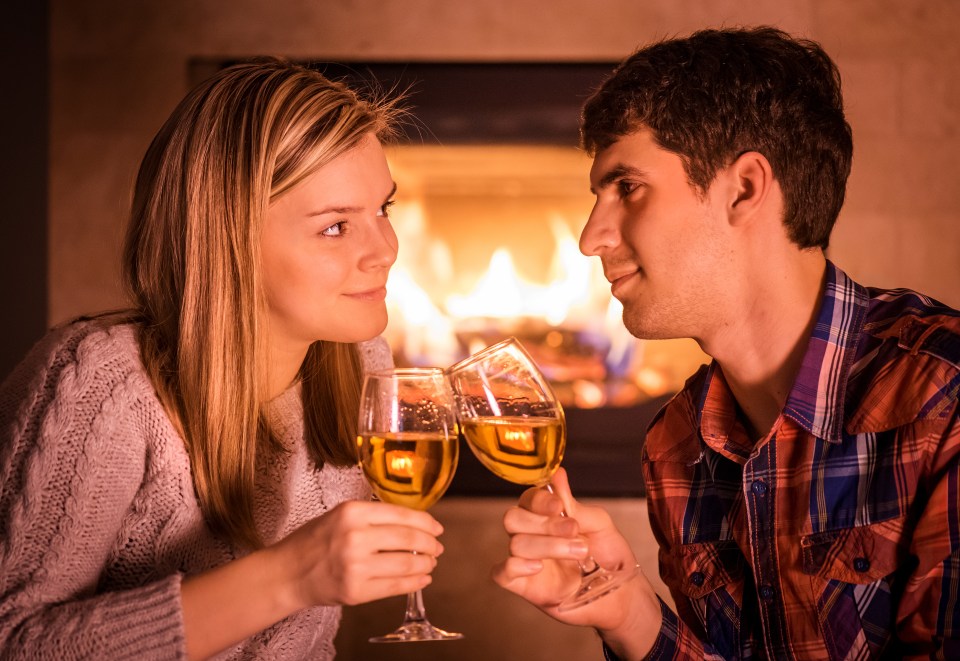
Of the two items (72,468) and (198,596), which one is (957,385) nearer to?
(198,596)

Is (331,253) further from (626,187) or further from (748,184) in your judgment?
(748,184)

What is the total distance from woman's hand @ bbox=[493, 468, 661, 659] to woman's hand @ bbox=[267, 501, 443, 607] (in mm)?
126

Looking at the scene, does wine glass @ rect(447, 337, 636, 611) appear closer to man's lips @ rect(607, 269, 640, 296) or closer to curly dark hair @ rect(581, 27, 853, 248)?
man's lips @ rect(607, 269, 640, 296)

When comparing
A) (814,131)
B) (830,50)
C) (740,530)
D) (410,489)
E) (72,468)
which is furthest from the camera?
(830,50)

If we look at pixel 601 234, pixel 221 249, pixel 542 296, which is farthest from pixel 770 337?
pixel 542 296

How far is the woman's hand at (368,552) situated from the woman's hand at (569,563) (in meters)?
0.13

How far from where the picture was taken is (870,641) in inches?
52.4

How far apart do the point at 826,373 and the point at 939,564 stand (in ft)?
1.05

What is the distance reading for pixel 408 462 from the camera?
3.71 ft

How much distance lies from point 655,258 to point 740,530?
471 mm

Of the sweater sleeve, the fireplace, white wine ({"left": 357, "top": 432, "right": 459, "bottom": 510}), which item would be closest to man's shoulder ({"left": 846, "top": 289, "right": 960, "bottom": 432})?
white wine ({"left": 357, "top": 432, "right": 459, "bottom": 510})

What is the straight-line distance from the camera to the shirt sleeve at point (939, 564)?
1.21m

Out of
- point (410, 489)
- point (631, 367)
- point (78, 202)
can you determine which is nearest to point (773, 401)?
point (410, 489)

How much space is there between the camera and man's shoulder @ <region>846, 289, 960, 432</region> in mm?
1266
